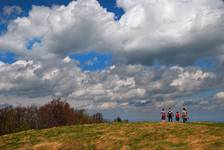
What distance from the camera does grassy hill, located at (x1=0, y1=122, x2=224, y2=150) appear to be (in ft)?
151

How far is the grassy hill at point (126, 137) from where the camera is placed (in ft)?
151

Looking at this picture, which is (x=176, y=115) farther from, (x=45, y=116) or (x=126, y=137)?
(x=45, y=116)

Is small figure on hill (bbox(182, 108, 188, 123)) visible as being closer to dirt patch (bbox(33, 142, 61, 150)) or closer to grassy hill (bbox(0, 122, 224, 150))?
grassy hill (bbox(0, 122, 224, 150))

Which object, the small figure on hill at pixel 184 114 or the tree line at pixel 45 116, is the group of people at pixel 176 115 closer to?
the small figure on hill at pixel 184 114

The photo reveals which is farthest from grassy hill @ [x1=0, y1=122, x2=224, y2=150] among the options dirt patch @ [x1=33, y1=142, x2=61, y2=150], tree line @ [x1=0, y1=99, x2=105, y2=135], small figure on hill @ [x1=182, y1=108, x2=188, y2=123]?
tree line @ [x1=0, y1=99, x2=105, y2=135]

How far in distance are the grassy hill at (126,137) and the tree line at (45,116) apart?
68766 millimetres

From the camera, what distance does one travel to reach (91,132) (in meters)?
58.0

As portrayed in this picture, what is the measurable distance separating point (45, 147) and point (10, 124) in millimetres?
75890

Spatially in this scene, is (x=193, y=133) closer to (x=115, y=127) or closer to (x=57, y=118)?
(x=115, y=127)

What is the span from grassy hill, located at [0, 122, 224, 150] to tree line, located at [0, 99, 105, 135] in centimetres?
6877

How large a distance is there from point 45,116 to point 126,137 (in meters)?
95.7

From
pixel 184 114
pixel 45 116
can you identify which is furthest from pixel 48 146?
pixel 45 116

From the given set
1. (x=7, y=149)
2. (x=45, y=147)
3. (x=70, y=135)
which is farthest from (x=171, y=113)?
(x=7, y=149)

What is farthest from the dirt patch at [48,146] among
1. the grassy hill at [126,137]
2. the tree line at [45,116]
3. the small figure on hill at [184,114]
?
the tree line at [45,116]
